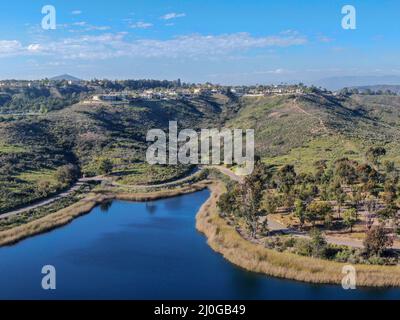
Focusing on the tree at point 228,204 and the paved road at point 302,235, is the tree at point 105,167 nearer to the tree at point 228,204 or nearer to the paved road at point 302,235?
the tree at point 228,204

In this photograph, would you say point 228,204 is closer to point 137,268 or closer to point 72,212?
point 137,268

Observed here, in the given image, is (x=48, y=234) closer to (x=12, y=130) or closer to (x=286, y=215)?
(x=286, y=215)

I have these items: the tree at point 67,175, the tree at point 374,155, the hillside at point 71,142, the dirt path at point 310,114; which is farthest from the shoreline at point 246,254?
the dirt path at point 310,114

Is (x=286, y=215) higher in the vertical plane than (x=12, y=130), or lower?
lower

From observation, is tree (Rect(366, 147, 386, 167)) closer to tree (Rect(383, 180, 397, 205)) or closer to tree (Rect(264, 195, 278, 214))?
tree (Rect(383, 180, 397, 205))
